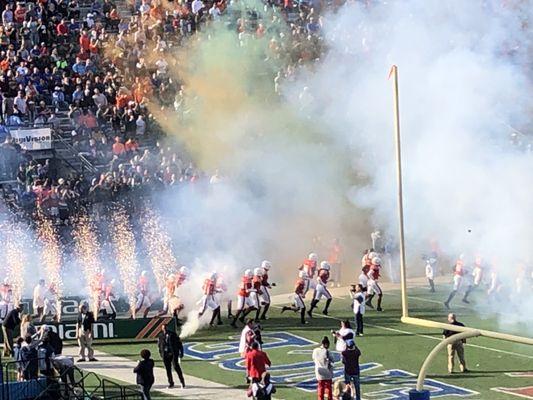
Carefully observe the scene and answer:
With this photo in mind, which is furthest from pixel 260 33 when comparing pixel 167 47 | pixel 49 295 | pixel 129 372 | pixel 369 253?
pixel 129 372

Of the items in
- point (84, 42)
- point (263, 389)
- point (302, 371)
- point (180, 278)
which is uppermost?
point (84, 42)

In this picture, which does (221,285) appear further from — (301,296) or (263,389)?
(263,389)

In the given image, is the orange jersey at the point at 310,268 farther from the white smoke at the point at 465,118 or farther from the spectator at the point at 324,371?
the spectator at the point at 324,371


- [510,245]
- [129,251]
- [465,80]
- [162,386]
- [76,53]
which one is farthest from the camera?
[76,53]

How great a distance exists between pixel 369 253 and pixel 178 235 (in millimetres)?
4576

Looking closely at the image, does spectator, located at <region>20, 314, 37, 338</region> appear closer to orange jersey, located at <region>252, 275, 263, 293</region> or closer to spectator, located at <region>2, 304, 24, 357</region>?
spectator, located at <region>2, 304, 24, 357</region>

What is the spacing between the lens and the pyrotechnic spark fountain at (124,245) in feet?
97.6

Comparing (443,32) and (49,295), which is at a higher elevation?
(443,32)

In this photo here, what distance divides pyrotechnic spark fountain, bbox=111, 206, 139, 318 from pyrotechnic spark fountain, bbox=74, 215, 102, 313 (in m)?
0.42

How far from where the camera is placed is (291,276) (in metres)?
30.7

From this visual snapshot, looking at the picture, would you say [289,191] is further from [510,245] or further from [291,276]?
[510,245]

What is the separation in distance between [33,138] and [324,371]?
12.8 meters

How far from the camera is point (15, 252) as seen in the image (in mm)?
29812

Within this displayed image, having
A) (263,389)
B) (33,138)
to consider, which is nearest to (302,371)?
(263,389)
